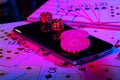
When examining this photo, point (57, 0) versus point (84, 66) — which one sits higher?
point (57, 0)

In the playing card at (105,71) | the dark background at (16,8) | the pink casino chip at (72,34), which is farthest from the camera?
the dark background at (16,8)

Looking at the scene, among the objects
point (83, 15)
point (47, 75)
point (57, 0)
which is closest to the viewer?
point (47, 75)

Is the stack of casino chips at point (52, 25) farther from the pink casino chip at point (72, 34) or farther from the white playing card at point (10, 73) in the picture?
the white playing card at point (10, 73)

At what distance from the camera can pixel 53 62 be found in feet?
2.31

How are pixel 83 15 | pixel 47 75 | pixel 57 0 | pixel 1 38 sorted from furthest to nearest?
pixel 57 0 → pixel 83 15 → pixel 1 38 → pixel 47 75

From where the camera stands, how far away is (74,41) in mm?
706

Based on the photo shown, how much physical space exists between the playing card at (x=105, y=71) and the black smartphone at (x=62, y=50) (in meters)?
0.02

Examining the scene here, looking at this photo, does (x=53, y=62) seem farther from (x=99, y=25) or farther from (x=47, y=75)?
(x=99, y=25)

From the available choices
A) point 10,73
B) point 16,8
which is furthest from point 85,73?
point 16,8

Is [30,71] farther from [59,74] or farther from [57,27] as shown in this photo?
[57,27]

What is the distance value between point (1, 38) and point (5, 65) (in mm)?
184

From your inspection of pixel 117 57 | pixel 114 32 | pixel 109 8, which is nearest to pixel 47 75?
pixel 117 57

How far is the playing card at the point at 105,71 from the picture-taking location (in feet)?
2.07

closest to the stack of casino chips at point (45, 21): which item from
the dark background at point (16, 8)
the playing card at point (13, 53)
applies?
the playing card at point (13, 53)
